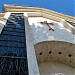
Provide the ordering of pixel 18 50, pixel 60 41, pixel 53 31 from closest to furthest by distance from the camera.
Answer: pixel 18 50
pixel 60 41
pixel 53 31

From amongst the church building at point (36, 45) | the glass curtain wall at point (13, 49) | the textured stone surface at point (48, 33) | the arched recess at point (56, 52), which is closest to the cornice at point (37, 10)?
the church building at point (36, 45)

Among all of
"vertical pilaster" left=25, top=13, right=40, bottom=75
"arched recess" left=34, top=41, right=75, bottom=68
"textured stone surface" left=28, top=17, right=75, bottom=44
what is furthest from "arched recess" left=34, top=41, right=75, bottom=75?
"vertical pilaster" left=25, top=13, right=40, bottom=75

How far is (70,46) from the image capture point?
424 inches

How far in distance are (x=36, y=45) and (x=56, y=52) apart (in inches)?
38.3

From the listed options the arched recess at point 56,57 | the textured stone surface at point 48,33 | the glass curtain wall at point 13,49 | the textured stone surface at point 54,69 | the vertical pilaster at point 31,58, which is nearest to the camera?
the vertical pilaster at point 31,58

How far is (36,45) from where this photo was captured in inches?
402

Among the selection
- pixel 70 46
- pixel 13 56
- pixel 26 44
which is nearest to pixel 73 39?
pixel 70 46

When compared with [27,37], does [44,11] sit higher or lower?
higher

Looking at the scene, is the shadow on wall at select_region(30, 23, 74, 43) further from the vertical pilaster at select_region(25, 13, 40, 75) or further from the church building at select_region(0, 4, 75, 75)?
the vertical pilaster at select_region(25, 13, 40, 75)

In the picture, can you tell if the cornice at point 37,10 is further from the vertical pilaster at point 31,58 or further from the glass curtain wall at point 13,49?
the vertical pilaster at point 31,58

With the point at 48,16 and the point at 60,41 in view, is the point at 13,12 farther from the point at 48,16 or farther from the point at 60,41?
the point at 60,41

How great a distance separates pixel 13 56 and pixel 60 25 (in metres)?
5.43

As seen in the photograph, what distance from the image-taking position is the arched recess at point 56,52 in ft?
34.3

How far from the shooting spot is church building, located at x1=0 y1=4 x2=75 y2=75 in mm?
7738
